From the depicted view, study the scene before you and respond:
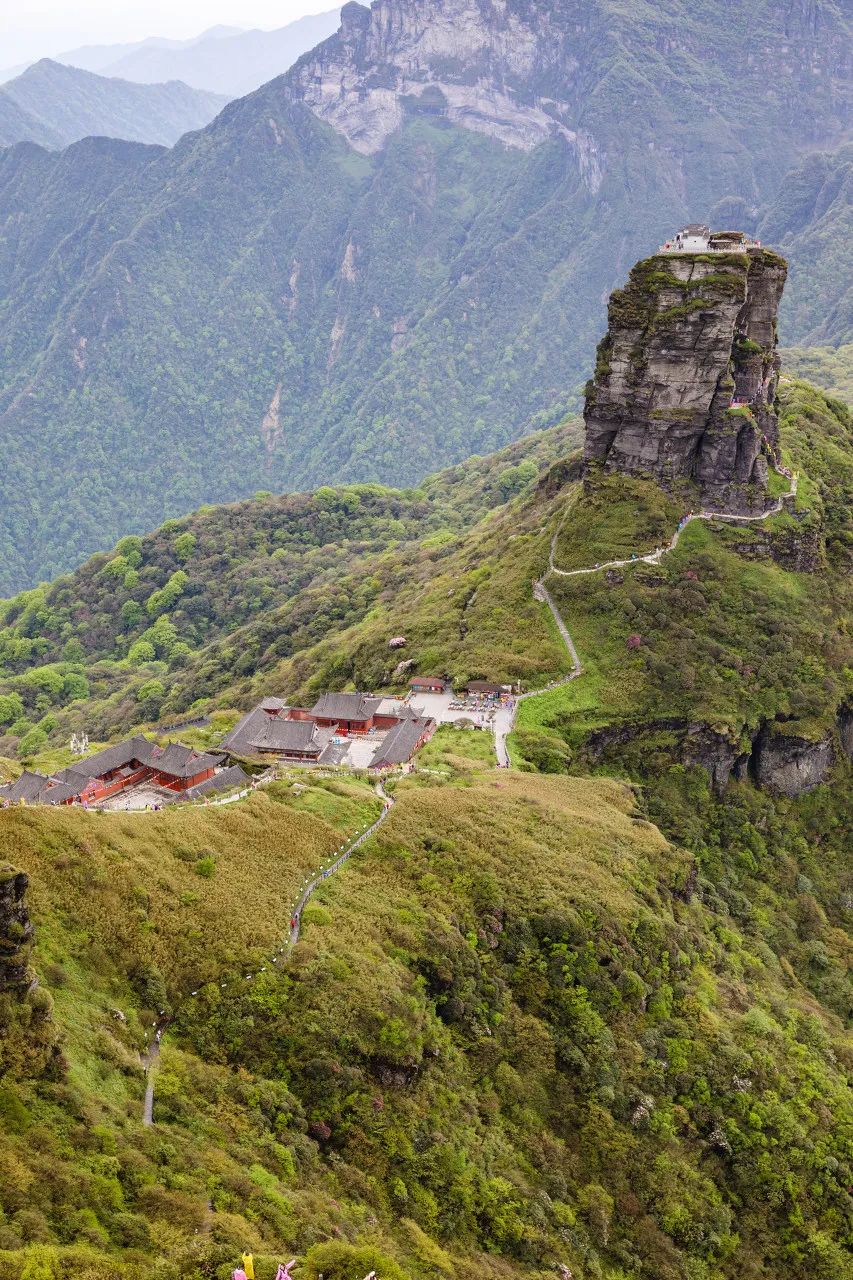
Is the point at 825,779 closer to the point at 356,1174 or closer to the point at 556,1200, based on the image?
the point at 556,1200

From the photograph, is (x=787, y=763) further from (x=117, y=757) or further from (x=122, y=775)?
(x=117, y=757)

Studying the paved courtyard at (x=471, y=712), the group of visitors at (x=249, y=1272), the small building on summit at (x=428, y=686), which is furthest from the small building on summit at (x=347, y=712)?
the group of visitors at (x=249, y=1272)

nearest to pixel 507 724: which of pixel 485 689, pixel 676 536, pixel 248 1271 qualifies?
pixel 485 689

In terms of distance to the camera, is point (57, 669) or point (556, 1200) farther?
point (57, 669)

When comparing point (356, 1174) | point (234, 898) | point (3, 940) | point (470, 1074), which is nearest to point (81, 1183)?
point (3, 940)

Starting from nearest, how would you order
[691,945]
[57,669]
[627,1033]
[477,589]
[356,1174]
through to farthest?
1. [356,1174]
2. [627,1033]
3. [691,945]
4. [477,589]
5. [57,669]

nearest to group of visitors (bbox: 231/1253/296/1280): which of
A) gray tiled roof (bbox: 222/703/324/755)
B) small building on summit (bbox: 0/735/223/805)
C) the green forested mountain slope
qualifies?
the green forested mountain slope

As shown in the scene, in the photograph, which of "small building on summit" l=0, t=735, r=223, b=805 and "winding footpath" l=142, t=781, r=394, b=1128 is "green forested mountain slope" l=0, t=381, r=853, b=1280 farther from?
"small building on summit" l=0, t=735, r=223, b=805
